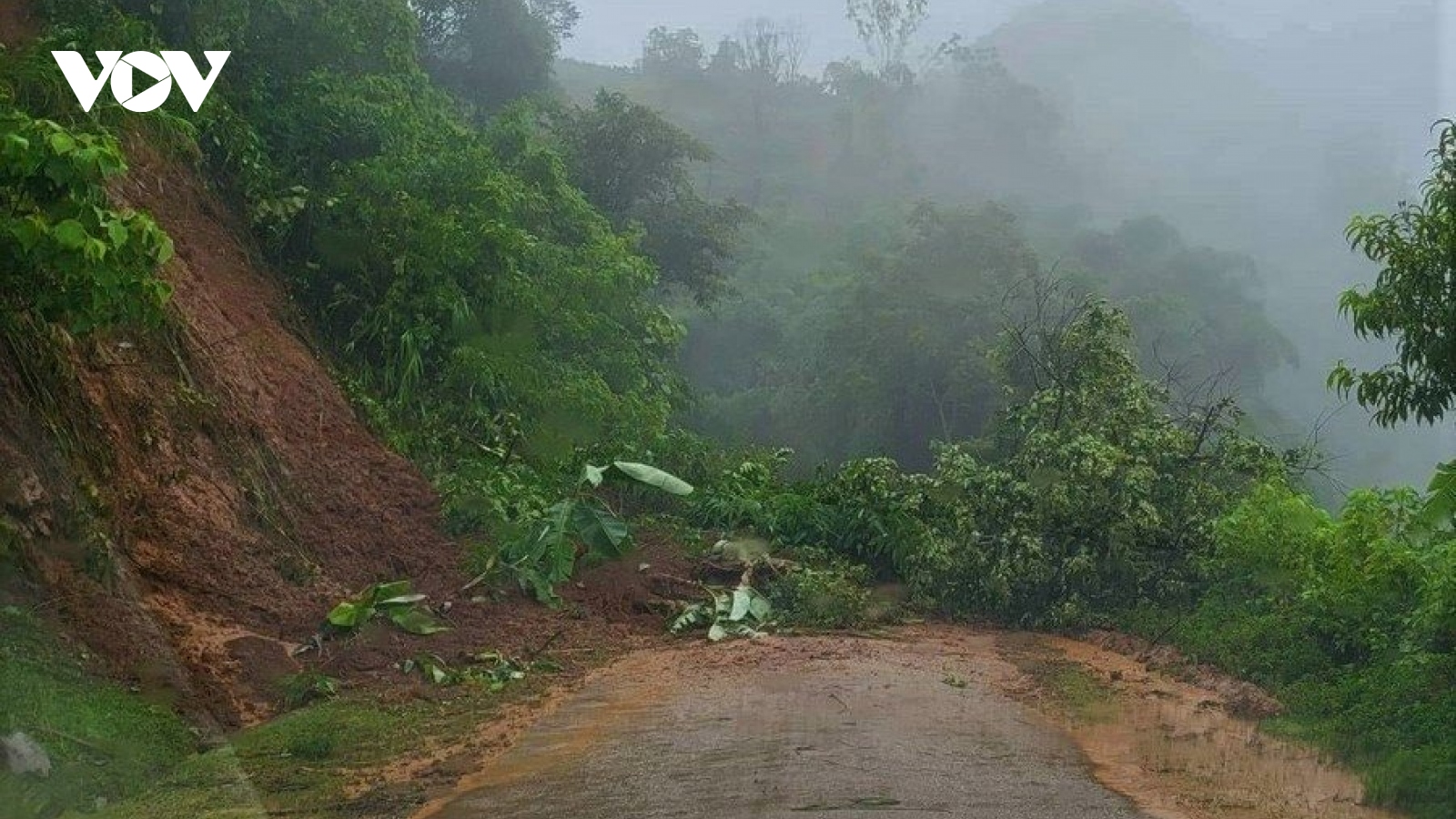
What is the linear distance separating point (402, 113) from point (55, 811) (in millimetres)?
14732

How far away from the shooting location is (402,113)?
2044cm

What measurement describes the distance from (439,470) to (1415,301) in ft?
39.3

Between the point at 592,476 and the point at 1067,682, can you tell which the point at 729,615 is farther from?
the point at 1067,682

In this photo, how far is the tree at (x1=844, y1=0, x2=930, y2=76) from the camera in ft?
230

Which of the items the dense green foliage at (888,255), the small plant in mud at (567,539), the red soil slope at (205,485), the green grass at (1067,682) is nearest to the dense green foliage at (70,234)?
the red soil slope at (205,485)

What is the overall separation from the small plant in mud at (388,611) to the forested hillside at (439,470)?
0.04m

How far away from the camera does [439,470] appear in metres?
18.2

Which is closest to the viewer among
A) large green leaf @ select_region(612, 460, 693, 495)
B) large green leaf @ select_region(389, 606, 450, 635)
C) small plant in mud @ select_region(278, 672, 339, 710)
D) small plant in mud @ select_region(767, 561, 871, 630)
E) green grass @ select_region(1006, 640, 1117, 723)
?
small plant in mud @ select_region(278, 672, 339, 710)

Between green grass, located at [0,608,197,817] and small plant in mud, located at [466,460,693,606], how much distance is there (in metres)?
5.79

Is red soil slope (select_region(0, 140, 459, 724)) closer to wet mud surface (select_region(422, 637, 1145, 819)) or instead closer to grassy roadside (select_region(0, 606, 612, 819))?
grassy roadside (select_region(0, 606, 612, 819))

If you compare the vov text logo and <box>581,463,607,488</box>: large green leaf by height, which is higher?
the vov text logo

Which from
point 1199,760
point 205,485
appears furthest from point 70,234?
point 1199,760

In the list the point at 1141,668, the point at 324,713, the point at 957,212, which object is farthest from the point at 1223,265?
the point at 324,713

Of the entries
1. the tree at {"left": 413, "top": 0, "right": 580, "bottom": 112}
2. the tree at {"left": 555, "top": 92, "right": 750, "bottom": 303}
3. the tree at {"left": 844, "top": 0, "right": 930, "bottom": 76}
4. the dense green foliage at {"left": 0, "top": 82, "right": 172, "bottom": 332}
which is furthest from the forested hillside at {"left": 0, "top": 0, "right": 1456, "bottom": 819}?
the tree at {"left": 844, "top": 0, "right": 930, "bottom": 76}
